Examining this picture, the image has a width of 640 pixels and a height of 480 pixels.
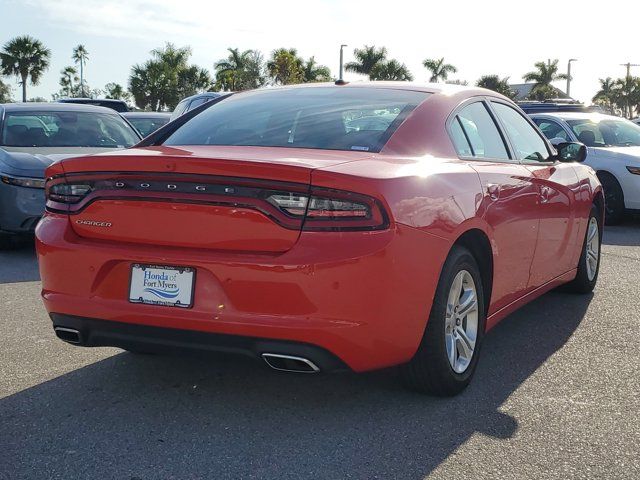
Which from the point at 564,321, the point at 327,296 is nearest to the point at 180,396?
the point at 327,296

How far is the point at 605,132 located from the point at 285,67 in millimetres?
39712

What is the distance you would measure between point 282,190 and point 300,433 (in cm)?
101

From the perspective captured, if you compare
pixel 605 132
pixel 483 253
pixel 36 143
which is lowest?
pixel 483 253

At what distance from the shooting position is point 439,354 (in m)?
3.65

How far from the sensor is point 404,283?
130 inches

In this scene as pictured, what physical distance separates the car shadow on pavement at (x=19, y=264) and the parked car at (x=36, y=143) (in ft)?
0.60

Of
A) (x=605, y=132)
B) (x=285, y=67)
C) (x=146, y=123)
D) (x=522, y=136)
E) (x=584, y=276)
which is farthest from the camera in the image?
(x=285, y=67)

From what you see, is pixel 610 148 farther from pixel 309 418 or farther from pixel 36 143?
pixel 309 418

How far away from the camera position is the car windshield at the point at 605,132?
37.5ft

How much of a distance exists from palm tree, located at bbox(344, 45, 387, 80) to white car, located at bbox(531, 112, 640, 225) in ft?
127

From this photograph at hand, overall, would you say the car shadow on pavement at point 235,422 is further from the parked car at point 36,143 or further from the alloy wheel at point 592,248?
the parked car at point 36,143

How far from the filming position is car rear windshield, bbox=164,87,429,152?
388cm

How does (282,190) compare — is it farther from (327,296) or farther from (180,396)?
(180,396)

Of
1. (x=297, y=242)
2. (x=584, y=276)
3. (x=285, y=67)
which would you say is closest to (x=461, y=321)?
(x=297, y=242)
